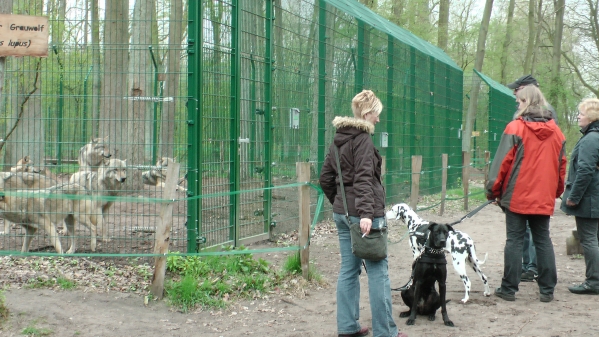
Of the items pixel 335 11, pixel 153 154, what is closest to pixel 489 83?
pixel 335 11

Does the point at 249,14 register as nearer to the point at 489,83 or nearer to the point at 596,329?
the point at 596,329

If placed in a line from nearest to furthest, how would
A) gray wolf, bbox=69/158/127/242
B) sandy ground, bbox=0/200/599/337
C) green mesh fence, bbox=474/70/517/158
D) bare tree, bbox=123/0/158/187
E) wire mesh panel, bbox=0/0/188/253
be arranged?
sandy ground, bbox=0/200/599/337, wire mesh panel, bbox=0/0/188/253, bare tree, bbox=123/0/158/187, gray wolf, bbox=69/158/127/242, green mesh fence, bbox=474/70/517/158

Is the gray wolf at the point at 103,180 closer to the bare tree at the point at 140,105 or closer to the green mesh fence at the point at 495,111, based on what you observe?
the bare tree at the point at 140,105

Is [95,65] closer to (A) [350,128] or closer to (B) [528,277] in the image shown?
(A) [350,128]

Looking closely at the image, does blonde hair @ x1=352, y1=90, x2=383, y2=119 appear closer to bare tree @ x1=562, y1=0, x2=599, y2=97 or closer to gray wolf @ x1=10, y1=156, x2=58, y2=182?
gray wolf @ x1=10, y1=156, x2=58, y2=182

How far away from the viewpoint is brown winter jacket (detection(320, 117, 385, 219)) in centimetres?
484

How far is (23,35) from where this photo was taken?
554 cm

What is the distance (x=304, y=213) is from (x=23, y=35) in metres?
3.26

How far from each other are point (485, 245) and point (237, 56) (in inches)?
194

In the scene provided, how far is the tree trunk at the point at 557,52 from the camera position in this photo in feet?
92.4

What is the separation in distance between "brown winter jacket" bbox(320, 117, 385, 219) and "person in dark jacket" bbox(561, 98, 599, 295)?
3.08 metres

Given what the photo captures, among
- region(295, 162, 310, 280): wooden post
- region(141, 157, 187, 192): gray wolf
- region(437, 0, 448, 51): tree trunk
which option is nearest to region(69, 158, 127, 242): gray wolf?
region(141, 157, 187, 192): gray wolf

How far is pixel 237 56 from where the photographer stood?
27.6 feet

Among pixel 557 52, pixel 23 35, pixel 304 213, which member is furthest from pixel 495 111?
pixel 23 35
